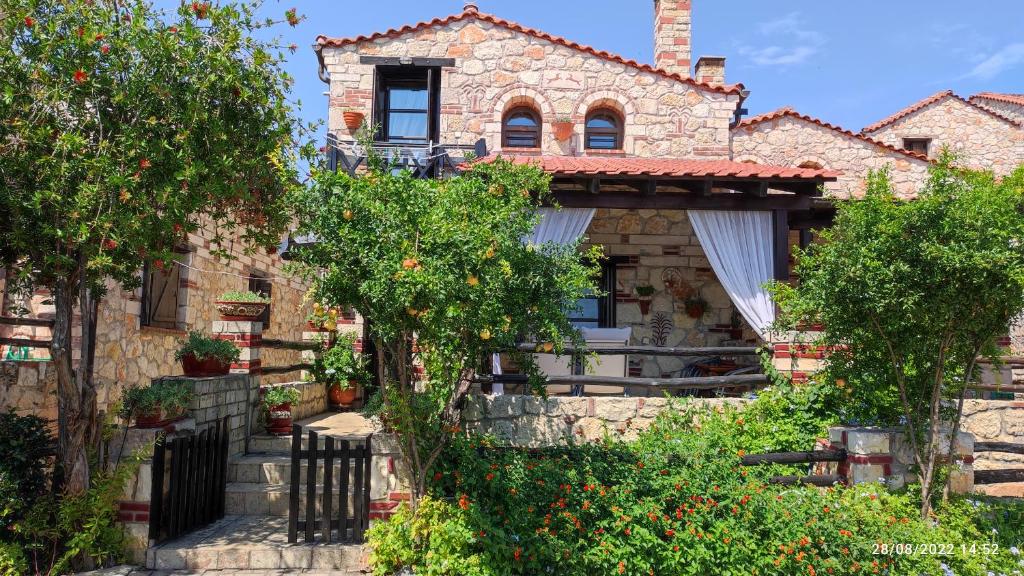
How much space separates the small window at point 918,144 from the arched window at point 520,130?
37.5ft

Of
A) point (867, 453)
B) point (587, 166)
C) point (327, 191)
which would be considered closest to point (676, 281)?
point (587, 166)

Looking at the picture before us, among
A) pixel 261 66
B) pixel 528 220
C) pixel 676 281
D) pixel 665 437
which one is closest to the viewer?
pixel 261 66

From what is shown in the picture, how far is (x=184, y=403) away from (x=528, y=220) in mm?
3233

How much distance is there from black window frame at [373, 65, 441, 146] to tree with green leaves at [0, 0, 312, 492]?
19.5 ft

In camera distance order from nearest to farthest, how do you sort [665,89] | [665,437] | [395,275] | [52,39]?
[395,275] → [52,39] → [665,437] → [665,89]

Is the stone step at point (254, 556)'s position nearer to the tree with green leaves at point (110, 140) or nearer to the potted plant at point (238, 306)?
the tree with green leaves at point (110, 140)

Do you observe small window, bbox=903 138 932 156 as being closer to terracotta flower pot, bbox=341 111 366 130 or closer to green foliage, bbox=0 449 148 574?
terracotta flower pot, bbox=341 111 366 130

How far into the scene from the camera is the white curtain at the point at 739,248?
8.52 metres

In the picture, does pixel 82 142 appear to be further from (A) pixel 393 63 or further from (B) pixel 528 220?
(A) pixel 393 63

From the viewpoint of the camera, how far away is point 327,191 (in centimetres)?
456

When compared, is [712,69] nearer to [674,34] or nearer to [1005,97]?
[674,34]

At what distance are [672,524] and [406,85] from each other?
29.3 feet

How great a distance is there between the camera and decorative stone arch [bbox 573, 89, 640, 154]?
11023 millimetres

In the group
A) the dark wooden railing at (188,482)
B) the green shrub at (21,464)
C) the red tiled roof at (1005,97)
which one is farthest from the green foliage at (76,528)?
the red tiled roof at (1005,97)
